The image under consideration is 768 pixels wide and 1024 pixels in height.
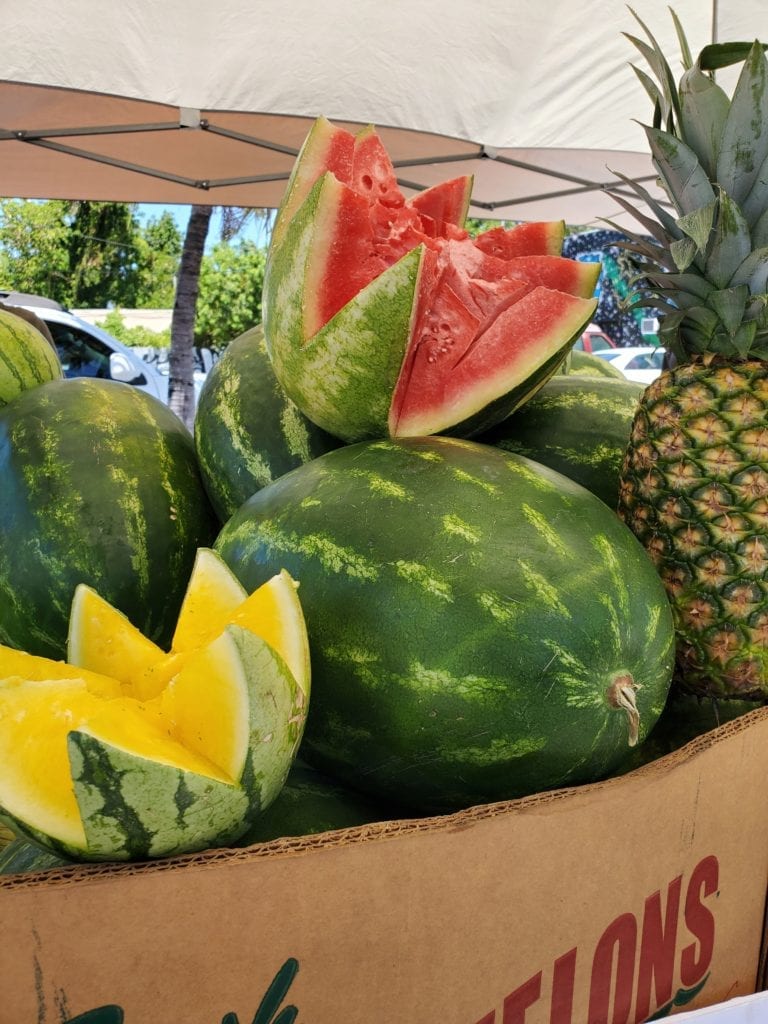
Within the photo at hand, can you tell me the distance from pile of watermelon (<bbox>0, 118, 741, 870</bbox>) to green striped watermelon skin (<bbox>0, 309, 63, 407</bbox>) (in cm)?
1

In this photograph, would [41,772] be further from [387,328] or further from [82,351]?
[82,351]

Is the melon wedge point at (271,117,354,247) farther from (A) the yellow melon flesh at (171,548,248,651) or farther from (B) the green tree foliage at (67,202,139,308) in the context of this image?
(B) the green tree foliage at (67,202,139,308)

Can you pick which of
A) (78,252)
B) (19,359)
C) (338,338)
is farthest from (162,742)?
(78,252)

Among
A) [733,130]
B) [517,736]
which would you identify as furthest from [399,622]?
[733,130]

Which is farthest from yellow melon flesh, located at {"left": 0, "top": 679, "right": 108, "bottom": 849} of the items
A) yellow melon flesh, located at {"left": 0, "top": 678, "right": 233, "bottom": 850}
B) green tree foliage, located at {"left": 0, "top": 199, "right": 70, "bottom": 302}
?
green tree foliage, located at {"left": 0, "top": 199, "right": 70, "bottom": 302}

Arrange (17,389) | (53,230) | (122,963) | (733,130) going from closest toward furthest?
1. (122,963)
2. (733,130)
3. (17,389)
4. (53,230)

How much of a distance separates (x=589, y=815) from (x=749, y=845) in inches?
12.6

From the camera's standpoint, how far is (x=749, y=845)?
104 cm

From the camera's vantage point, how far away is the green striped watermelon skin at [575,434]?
1.30 metres

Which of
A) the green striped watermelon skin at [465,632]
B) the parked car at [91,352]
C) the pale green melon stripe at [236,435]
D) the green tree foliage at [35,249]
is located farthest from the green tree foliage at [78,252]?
the green striped watermelon skin at [465,632]

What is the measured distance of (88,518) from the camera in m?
1.29

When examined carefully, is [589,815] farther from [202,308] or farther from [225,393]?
[202,308]

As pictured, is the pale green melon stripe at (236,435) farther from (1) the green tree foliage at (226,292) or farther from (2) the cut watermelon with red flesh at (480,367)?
(1) the green tree foliage at (226,292)

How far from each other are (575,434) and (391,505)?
43 centimetres
